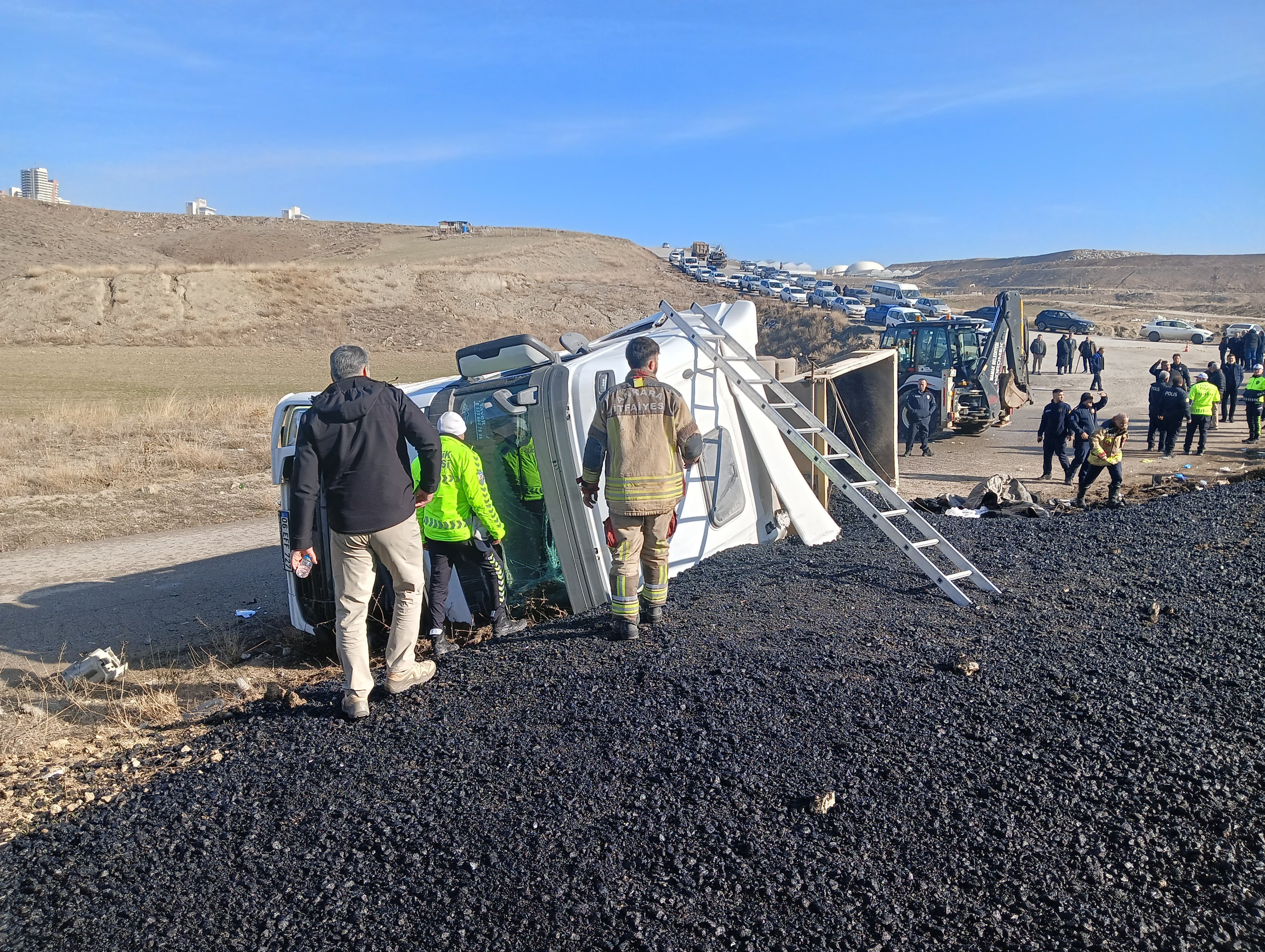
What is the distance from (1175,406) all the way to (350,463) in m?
16.0

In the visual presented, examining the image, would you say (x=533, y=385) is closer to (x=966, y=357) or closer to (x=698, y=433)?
(x=698, y=433)

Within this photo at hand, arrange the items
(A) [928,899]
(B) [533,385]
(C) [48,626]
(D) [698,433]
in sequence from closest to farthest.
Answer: (A) [928,899] < (D) [698,433] < (B) [533,385] < (C) [48,626]

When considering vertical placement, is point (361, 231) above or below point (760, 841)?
above

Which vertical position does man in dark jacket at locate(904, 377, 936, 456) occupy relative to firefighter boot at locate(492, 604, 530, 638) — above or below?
above

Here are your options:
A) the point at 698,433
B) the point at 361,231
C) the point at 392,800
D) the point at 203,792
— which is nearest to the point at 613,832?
the point at 392,800

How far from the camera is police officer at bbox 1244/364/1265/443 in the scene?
17.2m

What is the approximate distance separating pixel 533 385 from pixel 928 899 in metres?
4.36

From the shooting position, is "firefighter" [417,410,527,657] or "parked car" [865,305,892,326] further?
"parked car" [865,305,892,326]

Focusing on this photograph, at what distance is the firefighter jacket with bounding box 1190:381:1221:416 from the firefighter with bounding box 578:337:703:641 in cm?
1449

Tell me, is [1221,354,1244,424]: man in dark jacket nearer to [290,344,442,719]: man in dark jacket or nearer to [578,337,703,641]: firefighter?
[578,337,703,641]: firefighter

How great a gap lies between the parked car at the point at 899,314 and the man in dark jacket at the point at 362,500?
127ft

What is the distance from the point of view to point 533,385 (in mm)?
6375

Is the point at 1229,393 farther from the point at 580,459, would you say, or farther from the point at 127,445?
the point at 127,445

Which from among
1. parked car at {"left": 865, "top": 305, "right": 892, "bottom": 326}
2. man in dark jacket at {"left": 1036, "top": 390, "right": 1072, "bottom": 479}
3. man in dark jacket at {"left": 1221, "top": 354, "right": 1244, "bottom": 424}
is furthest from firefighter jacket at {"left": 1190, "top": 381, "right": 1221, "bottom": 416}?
parked car at {"left": 865, "top": 305, "right": 892, "bottom": 326}
